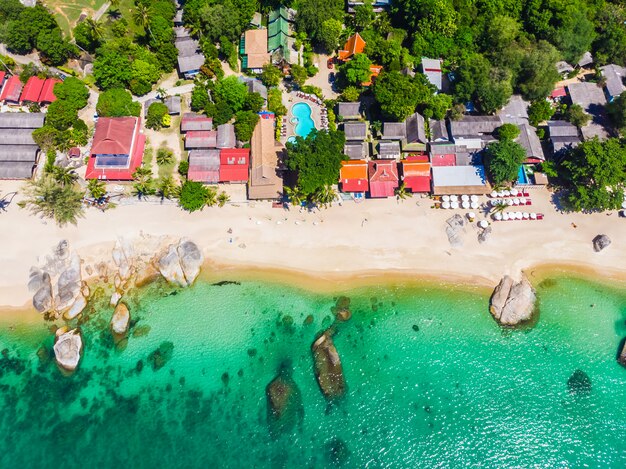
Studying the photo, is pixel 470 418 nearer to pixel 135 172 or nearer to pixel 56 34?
pixel 135 172

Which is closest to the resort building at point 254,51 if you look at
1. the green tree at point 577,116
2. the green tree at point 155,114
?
the green tree at point 155,114

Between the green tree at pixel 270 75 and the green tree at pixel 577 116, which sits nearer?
the green tree at pixel 577 116

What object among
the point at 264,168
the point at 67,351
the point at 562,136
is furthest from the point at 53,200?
the point at 562,136

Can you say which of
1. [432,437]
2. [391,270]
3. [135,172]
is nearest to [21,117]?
[135,172]

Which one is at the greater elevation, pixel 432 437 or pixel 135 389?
pixel 135 389

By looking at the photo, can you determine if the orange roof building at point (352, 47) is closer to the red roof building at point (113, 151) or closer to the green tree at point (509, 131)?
the green tree at point (509, 131)

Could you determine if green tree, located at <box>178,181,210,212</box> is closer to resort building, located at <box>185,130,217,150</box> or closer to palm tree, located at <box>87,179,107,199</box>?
resort building, located at <box>185,130,217,150</box>
